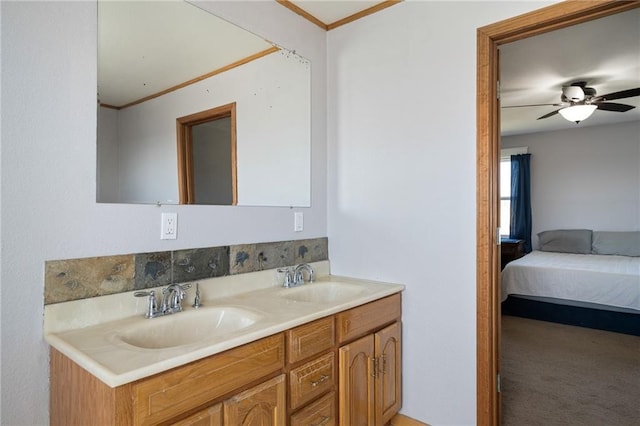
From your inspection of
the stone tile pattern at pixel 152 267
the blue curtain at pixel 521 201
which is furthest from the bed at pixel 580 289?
the stone tile pattern at pixel 152 267

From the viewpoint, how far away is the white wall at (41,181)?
1.17 meters

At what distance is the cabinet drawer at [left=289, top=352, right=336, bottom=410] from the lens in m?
1.41

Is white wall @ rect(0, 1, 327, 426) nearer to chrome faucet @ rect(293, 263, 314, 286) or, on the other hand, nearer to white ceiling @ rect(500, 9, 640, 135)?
chrome faucet @ rect(293, 263, 314, 286)

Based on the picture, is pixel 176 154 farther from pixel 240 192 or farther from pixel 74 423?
pixel 74 423

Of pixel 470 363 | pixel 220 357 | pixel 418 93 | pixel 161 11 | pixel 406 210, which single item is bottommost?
pixel 470 363

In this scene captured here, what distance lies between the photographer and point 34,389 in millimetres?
1219

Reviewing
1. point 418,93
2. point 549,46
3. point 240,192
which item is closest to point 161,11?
point 240,192

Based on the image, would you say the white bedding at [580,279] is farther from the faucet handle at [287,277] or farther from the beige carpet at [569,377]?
the faucet handle at [287,277]

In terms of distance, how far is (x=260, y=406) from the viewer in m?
1.27

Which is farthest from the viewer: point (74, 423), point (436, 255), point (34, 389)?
point (436, 255)

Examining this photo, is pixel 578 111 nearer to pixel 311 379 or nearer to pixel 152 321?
pixel 311 379

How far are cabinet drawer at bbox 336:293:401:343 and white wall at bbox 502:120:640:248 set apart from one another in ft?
16.0

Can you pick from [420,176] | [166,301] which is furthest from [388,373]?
[166,301]

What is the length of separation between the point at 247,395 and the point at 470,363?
3.81ft
